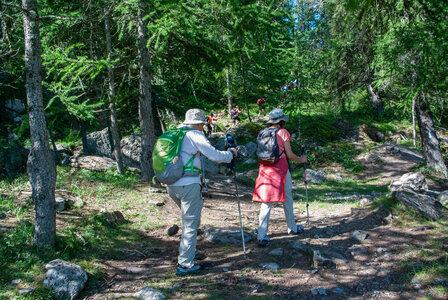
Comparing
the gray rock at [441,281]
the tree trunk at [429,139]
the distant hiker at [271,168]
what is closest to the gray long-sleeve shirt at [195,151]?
the distant hiker at [271,168]

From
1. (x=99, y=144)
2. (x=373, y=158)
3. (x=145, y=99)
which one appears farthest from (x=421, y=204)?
(x=99, y=144)

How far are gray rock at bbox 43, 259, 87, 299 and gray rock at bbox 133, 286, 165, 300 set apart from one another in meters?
0.70

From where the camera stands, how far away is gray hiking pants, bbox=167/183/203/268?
4.20m

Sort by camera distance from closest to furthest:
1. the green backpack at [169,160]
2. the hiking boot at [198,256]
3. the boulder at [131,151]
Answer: the green backpack at [169,160] < the hiking boot at [198,256] < the boulder at [131,151]

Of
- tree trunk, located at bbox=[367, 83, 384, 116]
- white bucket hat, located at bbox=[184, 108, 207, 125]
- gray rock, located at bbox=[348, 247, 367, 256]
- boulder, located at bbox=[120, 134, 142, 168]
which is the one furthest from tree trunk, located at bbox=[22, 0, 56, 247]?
tree trunk, located at bbox=[367, 83, 384, 116]

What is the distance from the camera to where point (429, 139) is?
1210cm

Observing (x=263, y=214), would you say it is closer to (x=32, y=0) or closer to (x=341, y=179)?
(x=32, y=0)

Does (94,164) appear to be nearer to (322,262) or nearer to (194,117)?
(194,117)

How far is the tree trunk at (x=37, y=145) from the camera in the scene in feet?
14.3

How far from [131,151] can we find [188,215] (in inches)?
434

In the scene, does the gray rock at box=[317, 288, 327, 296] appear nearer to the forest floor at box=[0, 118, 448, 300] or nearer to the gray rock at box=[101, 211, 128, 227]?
the forest floor at box=[0, 118, 448, 300]

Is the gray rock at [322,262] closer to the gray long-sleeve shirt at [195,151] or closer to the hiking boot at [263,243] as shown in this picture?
the hiking boot at [263,243]

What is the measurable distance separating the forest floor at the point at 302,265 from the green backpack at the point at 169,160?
1.36 meters

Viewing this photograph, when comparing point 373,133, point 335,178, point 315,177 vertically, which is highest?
point 373,133
